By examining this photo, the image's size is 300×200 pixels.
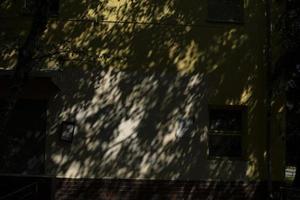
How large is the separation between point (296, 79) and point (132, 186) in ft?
19.5

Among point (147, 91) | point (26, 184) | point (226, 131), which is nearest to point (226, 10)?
point (147, 91)

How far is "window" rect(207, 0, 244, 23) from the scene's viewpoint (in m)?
14.2

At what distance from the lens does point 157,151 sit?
44.1 ft

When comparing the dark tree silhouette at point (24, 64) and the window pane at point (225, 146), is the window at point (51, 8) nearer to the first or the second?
the dark tree silhouette at point (24, 64)

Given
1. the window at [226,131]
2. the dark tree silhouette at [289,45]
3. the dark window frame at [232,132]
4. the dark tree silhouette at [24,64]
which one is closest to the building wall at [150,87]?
the dark window frame at [232,132]

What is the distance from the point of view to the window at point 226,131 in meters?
13.9

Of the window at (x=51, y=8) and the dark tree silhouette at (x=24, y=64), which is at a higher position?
the window at (x=51, y=8)

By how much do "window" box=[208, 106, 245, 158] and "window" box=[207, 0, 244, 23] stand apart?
2387 millimetres

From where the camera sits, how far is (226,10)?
1429 centimetres

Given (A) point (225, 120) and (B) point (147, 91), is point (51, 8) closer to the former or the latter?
(B) point (147, 91)

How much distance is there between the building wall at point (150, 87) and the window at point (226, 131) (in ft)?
0.86

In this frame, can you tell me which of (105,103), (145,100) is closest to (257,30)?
(145,100)

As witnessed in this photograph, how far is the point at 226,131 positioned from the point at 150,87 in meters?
2.33

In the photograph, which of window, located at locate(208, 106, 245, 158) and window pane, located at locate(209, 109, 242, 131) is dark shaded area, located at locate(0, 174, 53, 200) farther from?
window pane, located at locate(209, 109, 242, 131)
